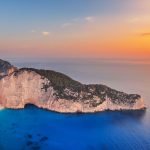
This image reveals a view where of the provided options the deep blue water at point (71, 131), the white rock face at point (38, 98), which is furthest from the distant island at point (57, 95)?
the deep blue water at point (71, 131)

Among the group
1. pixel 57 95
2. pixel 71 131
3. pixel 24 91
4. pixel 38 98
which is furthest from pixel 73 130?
pixel 24 91


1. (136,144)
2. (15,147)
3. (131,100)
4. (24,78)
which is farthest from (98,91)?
(15,147)

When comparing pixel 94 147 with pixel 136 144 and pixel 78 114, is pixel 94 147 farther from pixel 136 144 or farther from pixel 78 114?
pixel 78 114

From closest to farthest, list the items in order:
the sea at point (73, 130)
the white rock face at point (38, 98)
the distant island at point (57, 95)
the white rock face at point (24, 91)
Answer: the sea at point (73, 130) → the white rock face at point (38, 98) → the distant island at point (57, 95) → the white rock face at point (24, 91)

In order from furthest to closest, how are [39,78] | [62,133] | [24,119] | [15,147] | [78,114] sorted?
[39,78] → [78,114] → [24,119] → [62,133] → [15,147]

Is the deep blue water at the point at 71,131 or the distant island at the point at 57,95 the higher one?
the distant island at the point at 57,95

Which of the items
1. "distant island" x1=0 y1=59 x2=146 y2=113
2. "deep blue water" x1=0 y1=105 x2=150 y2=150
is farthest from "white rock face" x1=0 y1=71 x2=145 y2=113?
"deep blue water" x1=0 y1=105 x2=150 y2=150

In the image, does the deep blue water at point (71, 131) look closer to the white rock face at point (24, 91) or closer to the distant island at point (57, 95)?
the distant island at point (57, 95)
